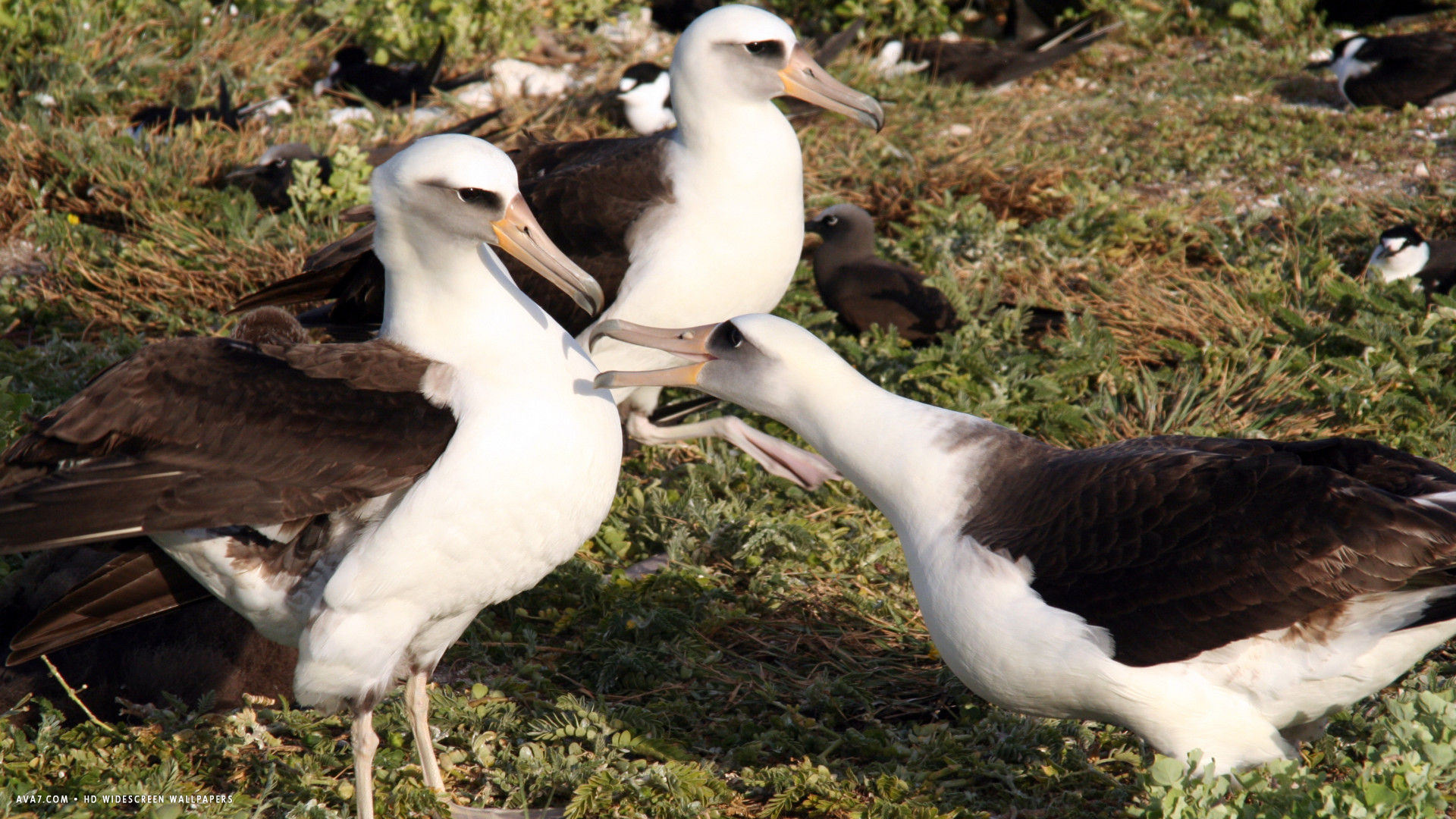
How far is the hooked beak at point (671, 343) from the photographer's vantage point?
3.88 meters

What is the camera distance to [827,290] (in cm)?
648

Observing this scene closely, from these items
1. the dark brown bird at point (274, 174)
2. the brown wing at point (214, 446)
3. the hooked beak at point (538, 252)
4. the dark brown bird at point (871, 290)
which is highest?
the hooked beak at point (538, 252)

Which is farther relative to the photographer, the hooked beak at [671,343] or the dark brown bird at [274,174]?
the dark brown bird at [274,174]

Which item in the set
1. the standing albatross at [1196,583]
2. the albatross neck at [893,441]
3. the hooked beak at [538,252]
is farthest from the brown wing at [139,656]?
the standing albatross at [1196,583]

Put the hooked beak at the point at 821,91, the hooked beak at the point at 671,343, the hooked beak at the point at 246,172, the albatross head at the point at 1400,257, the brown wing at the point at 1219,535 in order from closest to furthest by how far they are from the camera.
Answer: the brown wing at the point at 1219,535 → the hooked beak at the point at 671,343 → the hooked beak at the point at 821,91 → the albatross head at the point at 1400,257 → the hooked beak at the point at 246,172

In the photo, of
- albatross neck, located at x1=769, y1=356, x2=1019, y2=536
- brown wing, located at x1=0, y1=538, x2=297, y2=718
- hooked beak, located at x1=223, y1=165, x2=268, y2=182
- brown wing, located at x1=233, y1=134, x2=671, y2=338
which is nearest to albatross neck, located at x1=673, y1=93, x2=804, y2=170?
brown wing, located at x1=233, y1=134, x2=671, y2=338

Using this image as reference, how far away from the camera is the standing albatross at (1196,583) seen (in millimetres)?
3018

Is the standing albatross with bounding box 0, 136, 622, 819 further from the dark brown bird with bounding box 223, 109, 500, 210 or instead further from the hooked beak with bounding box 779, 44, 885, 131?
the dark brown bird with bounding box 223, 109, 500, 210

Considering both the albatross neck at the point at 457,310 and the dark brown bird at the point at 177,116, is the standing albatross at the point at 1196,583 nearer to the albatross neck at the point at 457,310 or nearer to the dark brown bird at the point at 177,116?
the albatross neck at the point at 457,310

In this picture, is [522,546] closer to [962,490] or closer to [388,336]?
[388,336]

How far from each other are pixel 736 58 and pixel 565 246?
1.00m

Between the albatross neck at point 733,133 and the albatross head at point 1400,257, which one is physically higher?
the albatross neck at point 733,133

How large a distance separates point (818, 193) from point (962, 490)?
4438 mm

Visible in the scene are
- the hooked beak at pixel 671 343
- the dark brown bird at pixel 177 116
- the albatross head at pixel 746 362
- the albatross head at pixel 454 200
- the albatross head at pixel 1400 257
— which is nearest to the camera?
the albatross head at pixel 454 200
